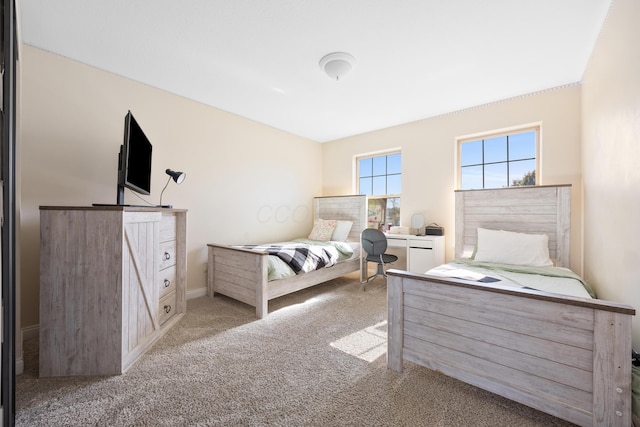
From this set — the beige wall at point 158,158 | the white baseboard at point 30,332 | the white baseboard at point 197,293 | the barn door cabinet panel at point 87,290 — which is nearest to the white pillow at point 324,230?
the beige wall at point 158,158

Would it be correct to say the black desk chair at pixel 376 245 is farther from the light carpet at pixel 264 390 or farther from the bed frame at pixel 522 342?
the bed frame at pixel 522 342

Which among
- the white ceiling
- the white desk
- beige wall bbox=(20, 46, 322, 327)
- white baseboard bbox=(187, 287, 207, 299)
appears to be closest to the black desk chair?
the white desk

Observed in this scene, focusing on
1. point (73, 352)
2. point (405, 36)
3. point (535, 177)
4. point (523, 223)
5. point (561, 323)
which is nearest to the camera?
point (561, 323)

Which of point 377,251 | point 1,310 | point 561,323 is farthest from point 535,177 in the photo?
point 1,310

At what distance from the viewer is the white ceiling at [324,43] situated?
1844mm

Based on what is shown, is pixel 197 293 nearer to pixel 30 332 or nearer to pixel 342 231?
pixel 30 332

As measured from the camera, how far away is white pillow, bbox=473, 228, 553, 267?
267 centimetres

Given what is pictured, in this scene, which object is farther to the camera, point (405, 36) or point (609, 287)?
point (405, 36)

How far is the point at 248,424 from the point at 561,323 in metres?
1.58

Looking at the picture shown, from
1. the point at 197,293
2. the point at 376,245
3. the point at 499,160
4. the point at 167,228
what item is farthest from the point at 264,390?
the point at 499,160

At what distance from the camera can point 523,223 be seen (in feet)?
9.98

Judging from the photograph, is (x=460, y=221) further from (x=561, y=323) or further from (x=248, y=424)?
(x=248, y=424)

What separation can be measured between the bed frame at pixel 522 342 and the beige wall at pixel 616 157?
0.64 metres

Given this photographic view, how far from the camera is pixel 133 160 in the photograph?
6.85 feet
